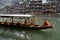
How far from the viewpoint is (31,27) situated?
28.0 metres

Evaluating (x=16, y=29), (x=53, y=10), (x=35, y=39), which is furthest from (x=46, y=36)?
(x=53, y=10)

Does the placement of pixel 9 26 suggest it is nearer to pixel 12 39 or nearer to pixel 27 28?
pixel 27 28

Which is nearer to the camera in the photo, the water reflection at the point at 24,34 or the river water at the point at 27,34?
the river water at the point at 27,34

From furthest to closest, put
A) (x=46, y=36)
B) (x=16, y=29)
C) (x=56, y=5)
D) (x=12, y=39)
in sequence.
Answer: (x=56, y=5), (x=16, y=29), (x=46, y=36), (x=12, y=39)

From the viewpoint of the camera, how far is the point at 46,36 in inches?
985

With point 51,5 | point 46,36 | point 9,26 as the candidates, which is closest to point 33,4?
point 51,5

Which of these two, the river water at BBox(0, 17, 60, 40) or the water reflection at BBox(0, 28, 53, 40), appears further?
the water reflection at BBox(0, 28, 53, 40)

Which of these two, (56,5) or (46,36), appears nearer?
(46,36)

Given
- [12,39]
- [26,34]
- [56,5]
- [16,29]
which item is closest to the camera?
[12,39]

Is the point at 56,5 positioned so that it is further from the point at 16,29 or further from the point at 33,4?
the point at 16,29

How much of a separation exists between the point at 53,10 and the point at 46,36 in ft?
175

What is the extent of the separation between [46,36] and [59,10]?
184 feet

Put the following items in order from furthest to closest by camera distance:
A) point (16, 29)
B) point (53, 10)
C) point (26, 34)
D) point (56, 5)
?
1. point (56, 5)
2. point (53, 10)
3. point (16, 29)
4. point (26, 34)

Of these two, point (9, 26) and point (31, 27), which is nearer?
point (31, 27)
